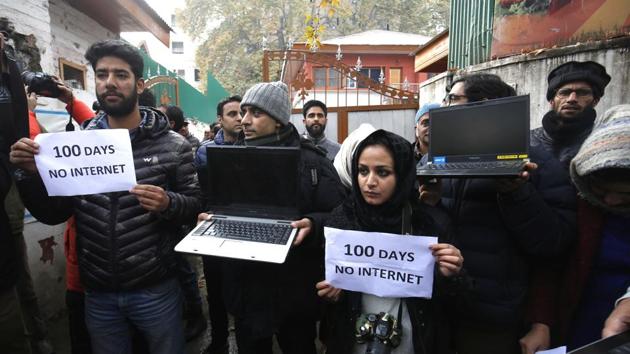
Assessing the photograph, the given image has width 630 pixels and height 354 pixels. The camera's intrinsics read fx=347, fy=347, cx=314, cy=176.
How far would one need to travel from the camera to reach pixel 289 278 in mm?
1936

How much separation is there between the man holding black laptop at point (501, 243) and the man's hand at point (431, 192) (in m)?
0.08

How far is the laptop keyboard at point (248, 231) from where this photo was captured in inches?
66.8

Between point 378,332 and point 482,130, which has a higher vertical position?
point 482,130

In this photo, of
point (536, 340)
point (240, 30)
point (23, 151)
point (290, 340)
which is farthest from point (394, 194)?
point (240, 30)

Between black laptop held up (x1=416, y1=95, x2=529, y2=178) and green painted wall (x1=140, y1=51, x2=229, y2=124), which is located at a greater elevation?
green painted wall (x1=140, y1=51, x2=229, y2=124)

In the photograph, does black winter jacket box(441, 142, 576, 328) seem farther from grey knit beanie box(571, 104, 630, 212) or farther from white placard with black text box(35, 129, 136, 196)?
white placard with black text box(35, 129, 136, 196)

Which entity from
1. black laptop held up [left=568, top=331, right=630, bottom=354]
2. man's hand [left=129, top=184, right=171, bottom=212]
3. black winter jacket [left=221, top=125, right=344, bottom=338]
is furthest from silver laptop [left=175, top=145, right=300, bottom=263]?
black laptop held up [left=568, top=331, right=630, bottom=354]

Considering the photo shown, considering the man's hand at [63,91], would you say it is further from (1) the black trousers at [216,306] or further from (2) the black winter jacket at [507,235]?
(2) the black winter jacket at [507,235]

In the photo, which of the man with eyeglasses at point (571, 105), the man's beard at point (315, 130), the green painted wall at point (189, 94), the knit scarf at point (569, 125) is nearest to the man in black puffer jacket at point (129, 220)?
the man with eyeglasses at point (571, 105)

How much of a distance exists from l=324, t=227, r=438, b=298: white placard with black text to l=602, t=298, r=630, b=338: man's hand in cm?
62

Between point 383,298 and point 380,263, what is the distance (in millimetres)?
233

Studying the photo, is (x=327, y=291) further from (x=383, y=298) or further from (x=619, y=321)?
(x=619, y=321)

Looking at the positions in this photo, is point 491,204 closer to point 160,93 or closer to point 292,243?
point 292,243

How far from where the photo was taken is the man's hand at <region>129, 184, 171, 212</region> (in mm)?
1721
